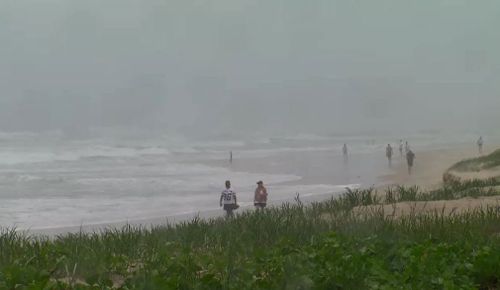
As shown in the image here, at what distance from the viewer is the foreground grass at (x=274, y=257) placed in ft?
17.0

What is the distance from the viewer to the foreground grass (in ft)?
17.0

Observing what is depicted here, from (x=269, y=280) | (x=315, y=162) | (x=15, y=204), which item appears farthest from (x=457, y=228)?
(x=315, y=162)

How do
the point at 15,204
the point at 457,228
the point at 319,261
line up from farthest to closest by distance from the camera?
the point at 15,204, the point at 457,228, the point at 319,261

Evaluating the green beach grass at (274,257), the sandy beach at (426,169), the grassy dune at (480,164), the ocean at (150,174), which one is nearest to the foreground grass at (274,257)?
the green beach grass at (274,257)

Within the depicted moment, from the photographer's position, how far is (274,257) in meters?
6.07

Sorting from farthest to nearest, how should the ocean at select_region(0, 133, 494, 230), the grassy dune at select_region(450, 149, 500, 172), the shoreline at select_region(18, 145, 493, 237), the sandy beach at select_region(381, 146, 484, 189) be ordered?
the sandy beach at select_region(381, 146, 484, 189), the grassy dune at select_region(450, 149, 500, 172), the ocean at select_region(0, 133, 494, 230), the shoreline at select_region(18, 145, 493, 237)

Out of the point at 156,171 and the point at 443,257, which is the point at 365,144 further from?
the point at 443,257

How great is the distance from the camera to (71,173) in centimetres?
4272

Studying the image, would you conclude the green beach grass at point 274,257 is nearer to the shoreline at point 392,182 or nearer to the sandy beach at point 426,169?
the shoreline at point 392,182

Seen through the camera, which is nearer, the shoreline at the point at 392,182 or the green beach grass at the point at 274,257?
the green beach grass at the point at 274,257

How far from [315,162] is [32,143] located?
3051cm

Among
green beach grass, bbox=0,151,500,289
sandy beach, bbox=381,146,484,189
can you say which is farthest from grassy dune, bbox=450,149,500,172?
green beach grass, bbox=0,151,500,289

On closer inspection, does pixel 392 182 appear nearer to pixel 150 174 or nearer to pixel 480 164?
pixel 480 164

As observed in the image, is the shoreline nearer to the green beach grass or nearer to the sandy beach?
the sandy beach
